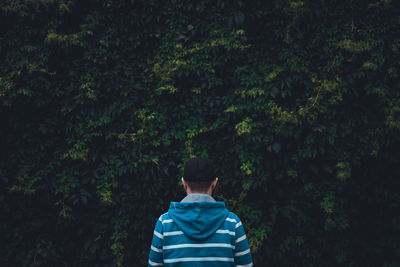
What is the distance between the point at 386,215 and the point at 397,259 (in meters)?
0.53

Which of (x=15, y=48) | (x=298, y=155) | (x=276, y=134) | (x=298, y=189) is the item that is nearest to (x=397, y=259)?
(x=298, y=189)

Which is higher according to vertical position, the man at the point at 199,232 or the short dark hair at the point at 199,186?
the short dark hair at the point at 199,186

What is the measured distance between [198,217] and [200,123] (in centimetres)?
216

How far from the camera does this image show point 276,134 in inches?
143

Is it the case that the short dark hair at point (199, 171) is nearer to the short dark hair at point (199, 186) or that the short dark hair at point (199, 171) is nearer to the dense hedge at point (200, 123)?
the short dark hair at point (199, 186)

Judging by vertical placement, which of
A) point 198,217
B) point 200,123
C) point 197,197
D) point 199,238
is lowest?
point 199,238

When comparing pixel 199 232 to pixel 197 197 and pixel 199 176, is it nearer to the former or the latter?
pixel 197 197

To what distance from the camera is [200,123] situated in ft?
12.7

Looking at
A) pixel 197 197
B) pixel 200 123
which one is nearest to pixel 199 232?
pixel 197 197

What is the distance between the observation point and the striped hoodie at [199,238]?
1.77m

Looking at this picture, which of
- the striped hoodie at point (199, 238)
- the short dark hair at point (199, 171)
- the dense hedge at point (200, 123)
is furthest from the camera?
the dense hedge at point (200, 123)

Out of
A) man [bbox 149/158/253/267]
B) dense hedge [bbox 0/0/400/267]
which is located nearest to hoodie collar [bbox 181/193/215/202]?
man [bbox 149/158/253/267]

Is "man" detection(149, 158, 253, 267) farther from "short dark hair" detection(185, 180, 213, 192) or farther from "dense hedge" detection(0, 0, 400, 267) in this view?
"dense hedge" detection(0, 0, 400, 267)

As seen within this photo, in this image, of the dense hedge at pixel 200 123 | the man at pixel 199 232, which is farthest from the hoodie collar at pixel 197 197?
the dense hedge at pixel 200 123
